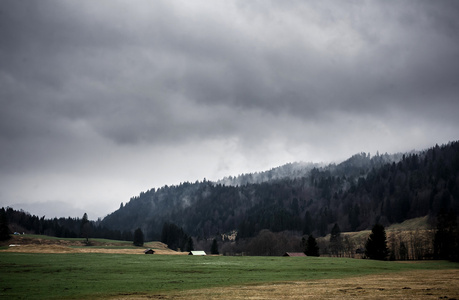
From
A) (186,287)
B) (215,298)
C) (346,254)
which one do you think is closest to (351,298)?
(215,298)

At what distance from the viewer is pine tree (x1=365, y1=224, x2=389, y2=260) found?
380 ft

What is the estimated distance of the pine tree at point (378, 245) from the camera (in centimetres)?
11575

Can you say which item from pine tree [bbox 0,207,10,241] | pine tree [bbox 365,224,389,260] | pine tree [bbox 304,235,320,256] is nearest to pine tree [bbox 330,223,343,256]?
pine tree [bbox 304,235,320,256]

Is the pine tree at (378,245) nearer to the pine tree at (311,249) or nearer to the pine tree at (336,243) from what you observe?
the pine tree at (311,249)

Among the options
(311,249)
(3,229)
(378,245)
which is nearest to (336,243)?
(311,249)

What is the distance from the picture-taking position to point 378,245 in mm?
116438

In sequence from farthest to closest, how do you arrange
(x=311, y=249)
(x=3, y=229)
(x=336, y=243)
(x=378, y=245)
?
(x=336, y=243), (x=3, y=229), (x=311, y=249), (x=378, y=245)

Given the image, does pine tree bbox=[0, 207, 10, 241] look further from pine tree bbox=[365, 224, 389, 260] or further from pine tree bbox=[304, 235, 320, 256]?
pine tree bbox=[365, 224, 389, 260]

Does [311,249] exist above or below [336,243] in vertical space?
above

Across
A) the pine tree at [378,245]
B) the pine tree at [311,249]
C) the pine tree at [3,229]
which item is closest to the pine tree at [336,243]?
the pine tree at [311,249]

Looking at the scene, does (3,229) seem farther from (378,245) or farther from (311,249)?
(378,245)

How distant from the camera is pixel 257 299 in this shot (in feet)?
97.2

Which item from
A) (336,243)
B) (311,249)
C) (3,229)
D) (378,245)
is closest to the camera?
(378,245)

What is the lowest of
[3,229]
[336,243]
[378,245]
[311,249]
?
[336,243]
